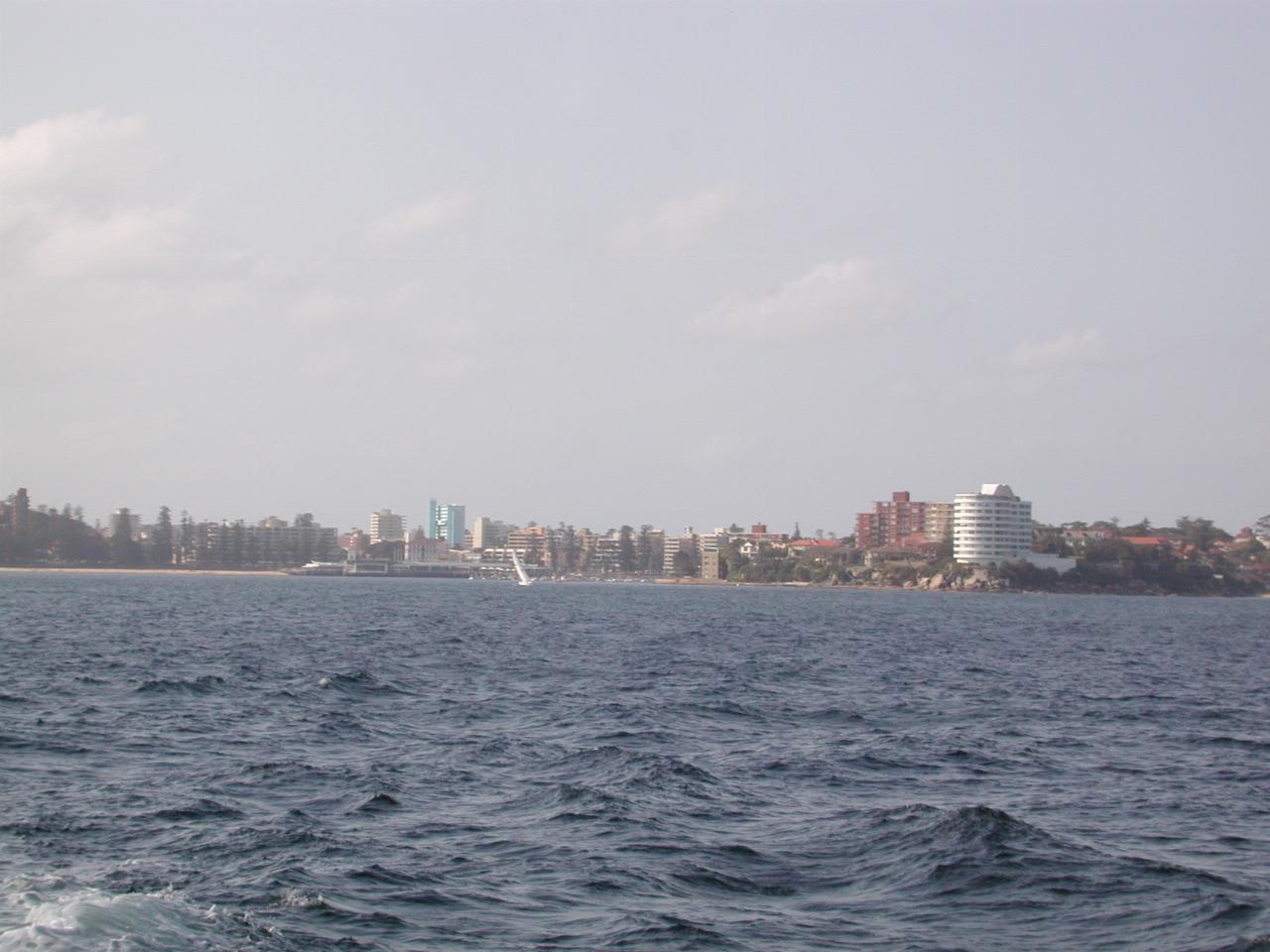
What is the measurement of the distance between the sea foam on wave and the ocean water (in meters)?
0.04

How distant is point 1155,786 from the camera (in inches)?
973

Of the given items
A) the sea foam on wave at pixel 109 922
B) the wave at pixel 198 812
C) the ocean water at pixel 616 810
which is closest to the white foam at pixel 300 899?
the ocean water at pixel 616 810

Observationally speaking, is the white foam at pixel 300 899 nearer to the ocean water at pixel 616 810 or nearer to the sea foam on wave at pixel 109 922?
the ocean water at pixel 616 810

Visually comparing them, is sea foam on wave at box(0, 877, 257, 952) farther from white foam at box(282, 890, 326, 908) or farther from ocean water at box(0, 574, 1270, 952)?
white foam at box(282, 890, 326, 908)

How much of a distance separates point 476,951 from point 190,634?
54.0m

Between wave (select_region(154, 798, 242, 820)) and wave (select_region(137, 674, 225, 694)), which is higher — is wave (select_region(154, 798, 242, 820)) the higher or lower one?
the lower one

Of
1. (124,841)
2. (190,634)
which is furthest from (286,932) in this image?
(190,634)

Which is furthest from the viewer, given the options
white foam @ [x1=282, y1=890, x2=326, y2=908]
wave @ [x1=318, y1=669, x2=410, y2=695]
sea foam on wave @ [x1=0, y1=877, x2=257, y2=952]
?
wave @ [x1=318, y1=669, x2=410, y2=695]

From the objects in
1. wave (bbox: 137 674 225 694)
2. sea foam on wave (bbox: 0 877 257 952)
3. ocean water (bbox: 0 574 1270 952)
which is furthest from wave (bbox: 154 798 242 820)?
wave (bbox: 137 674 225 694)

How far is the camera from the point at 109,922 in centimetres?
1423

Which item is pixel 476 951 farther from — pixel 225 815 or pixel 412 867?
pixel 225 815

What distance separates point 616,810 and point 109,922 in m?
8.66

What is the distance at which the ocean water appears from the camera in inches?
599

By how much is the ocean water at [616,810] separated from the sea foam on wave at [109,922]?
0.04m
